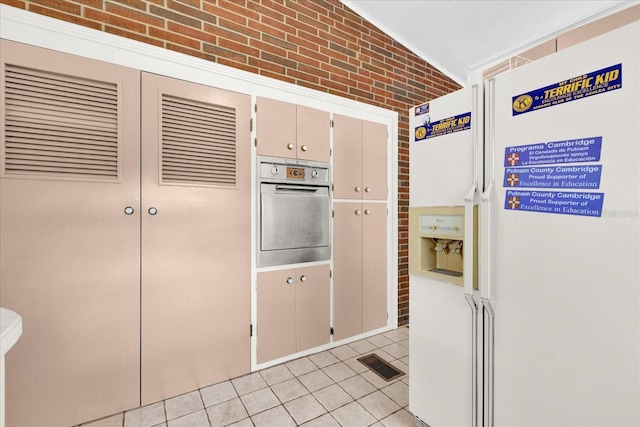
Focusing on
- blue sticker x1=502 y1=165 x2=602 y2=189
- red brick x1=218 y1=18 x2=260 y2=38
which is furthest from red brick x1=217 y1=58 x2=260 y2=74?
blue sticker x1=502 y1=165 x2=602 y2=189

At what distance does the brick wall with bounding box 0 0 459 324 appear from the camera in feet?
6.15

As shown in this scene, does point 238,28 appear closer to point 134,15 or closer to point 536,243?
point 134,15

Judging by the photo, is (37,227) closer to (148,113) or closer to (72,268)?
(72,268)

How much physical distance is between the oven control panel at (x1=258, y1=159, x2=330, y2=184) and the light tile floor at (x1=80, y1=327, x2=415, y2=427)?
1.46 m

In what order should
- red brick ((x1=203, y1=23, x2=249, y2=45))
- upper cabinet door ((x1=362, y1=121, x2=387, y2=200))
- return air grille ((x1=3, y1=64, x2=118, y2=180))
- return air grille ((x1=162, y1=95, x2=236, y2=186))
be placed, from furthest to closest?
upper cabinet door ((x1=362, y1=121, x2=387, y2=200)) → red brick ((x1=203, y1=23, x2=249, y2=45)) → return air grille ((x1=162, y1=95, x2=236, y2=186)) → return air grille ((x1=3, y1=64, x2=118, y2=180))

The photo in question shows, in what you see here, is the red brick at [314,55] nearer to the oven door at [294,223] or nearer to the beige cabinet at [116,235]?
the beige cabinet at [116,235]

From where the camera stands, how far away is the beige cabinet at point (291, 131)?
226cm

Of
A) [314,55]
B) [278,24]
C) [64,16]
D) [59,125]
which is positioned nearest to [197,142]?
[59,125]

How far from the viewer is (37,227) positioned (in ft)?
5.23

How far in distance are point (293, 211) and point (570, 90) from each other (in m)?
1.76

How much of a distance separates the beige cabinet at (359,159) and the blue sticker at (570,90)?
1546 millimetres

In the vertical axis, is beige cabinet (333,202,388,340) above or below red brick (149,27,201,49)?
below

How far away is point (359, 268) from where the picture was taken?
278cm

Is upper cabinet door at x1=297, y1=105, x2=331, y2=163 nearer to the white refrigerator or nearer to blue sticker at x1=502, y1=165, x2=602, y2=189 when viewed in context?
the white refrigerator
